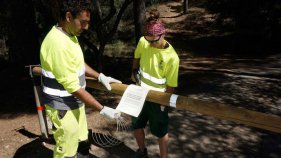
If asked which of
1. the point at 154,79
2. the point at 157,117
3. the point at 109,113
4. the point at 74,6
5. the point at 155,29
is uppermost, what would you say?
the point at 74,6

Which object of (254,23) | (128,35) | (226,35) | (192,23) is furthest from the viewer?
(192,23)

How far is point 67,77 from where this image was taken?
2939 mm

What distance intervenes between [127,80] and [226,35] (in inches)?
450

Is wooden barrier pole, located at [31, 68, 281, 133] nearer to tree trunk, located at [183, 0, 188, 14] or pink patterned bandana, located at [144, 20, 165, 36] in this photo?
pink patterned bandana, located at [144, 20, 165, 36]

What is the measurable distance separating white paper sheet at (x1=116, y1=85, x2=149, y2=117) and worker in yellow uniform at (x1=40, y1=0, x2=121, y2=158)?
316 millimetres

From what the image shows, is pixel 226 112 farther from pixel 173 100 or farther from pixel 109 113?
pixel 109 113

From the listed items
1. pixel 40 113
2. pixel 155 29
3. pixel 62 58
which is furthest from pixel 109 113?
pixel 40 113

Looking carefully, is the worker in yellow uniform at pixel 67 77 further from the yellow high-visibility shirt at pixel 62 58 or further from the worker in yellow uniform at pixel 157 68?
the worker in yellow uniform at pixel 157 68

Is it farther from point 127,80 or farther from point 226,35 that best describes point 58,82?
point 226,35

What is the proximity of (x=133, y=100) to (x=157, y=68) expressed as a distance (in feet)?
1.66

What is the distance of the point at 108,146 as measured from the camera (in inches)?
203

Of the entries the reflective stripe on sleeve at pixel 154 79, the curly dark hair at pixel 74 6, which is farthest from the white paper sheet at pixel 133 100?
the curly dark hair at pixel 74 6

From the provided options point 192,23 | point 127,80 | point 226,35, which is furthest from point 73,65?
point 192,23

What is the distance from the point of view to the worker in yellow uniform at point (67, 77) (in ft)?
9.53
